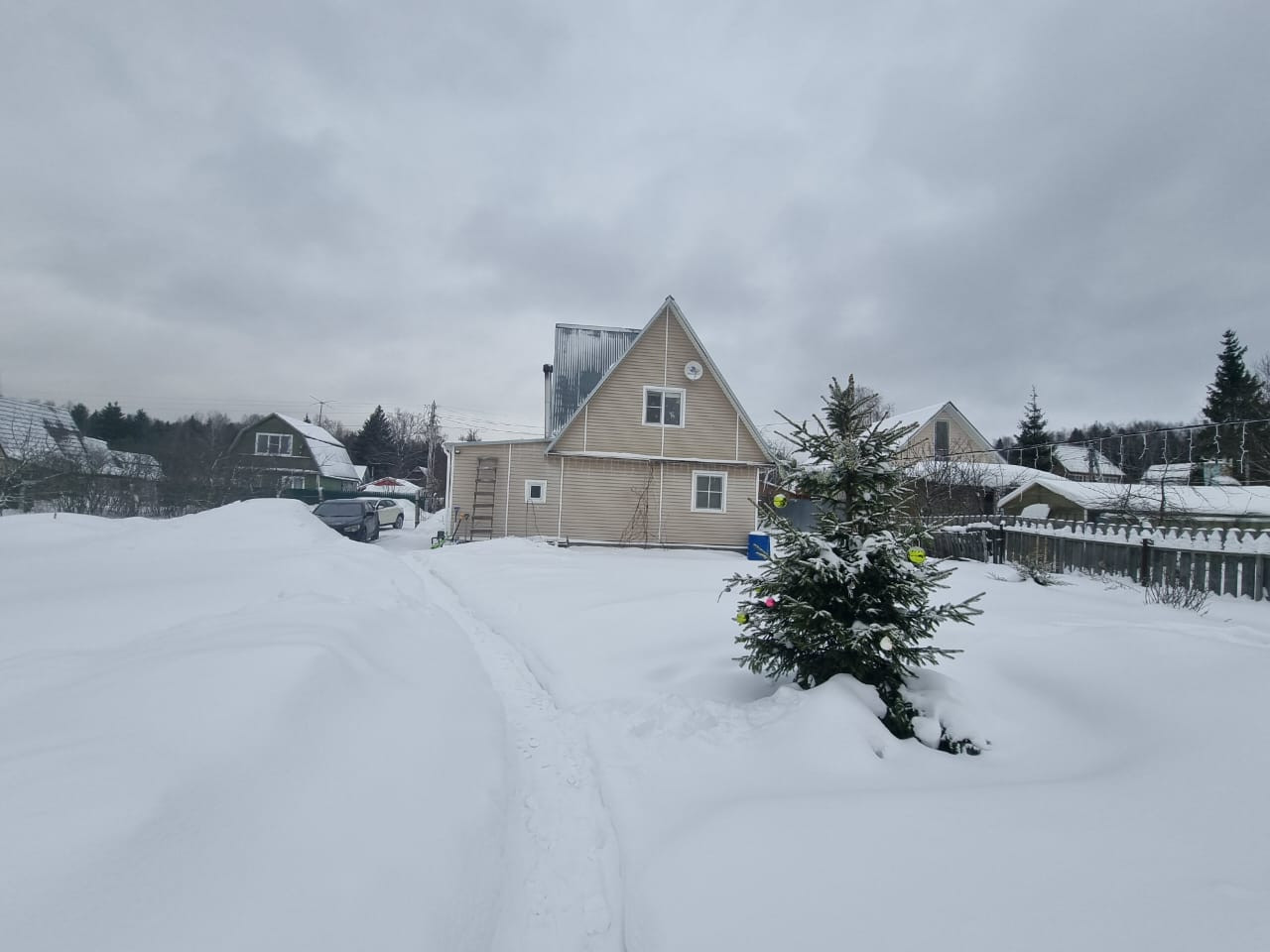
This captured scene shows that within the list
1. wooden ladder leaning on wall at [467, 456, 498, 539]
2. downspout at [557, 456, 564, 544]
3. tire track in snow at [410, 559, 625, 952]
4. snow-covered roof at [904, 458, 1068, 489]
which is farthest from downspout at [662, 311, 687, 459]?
tire track in snow at [410, 559, 625, 952]

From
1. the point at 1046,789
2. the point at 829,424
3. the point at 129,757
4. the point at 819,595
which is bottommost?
the point at 1046,789

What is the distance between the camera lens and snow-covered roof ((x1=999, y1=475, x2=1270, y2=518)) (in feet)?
55.8

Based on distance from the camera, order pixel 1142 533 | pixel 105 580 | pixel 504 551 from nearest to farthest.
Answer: pixel 105 580, pixel 1142 533, pixel 504 551

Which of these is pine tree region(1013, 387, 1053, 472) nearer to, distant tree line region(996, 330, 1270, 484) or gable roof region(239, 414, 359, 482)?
distant tree line region(996, 330, 1270, 484)

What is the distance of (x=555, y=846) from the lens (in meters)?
3.09

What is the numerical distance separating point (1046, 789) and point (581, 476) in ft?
51.7

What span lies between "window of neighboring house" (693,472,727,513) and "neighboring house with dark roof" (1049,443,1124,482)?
30919 millimetres

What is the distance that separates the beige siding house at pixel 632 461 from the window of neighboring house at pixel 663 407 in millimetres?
31

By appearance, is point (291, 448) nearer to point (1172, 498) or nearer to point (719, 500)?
point (719, 500)

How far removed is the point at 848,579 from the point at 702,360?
585 inches

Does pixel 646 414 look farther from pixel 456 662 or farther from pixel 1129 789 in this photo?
pixel 1129 789

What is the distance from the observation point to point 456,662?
5.84 m

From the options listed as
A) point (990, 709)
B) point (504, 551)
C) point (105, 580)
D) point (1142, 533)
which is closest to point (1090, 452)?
point (1142, 533)

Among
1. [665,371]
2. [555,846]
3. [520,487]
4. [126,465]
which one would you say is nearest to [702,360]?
[665,371]
